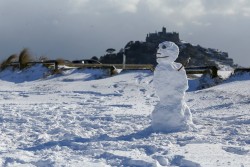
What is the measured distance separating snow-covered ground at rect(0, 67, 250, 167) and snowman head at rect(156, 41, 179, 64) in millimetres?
1459

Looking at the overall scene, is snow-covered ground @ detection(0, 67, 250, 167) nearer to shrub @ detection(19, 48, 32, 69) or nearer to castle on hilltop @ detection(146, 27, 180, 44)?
shrub @ detection(19, 48, 32, 69)

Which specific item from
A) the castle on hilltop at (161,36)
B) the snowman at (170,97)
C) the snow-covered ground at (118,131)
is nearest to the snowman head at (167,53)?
the snowman at (170,97)

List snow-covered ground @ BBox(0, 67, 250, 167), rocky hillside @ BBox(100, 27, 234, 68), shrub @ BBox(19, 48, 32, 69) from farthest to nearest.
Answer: rocky hillside @ BBox(100, 27, 234, 68)
shrub @ BBox(19, 48, 32, 69)
snow-covered ground @ BBox(0, 67, 250, 167)

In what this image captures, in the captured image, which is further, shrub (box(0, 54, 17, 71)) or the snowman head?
shrub (box(0, 54, 17, 71))

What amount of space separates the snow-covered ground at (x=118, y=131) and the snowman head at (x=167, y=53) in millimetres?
1459

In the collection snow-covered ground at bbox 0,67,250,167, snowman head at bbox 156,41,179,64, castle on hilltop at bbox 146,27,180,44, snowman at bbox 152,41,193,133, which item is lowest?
snow-covered ground at bbox 0,67,250,167

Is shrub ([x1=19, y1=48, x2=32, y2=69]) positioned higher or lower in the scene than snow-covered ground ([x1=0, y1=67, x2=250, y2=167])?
higher

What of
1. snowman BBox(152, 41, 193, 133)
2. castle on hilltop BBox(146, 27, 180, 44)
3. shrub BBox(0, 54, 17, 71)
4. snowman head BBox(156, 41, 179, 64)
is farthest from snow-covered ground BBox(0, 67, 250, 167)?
castle on hilltop BBox(146, 27, 180, 44)

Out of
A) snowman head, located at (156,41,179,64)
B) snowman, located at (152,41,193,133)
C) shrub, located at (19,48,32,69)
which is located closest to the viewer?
snowman, located at (152,41,193,133)

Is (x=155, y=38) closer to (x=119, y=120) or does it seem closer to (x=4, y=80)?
(x=4, y=80)

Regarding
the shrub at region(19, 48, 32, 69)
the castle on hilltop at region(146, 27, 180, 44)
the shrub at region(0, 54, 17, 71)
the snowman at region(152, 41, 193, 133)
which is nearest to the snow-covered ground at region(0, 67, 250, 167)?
the snowman at region(152, 41, 193, 133)

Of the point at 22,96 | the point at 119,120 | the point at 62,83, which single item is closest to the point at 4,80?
the point at 62,83

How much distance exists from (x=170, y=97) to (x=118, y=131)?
1.24m

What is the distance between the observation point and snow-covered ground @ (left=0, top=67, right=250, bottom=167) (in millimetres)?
6523
